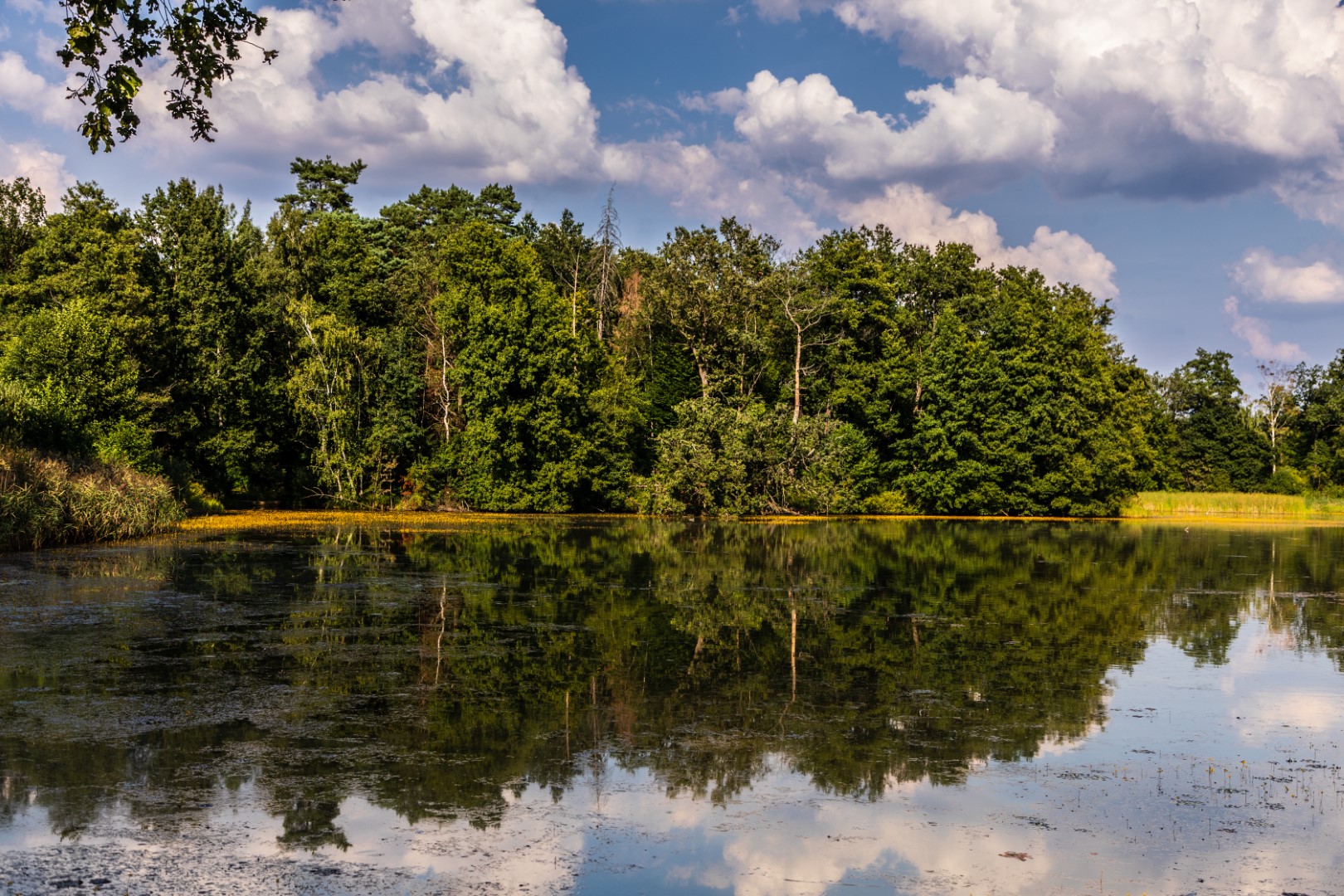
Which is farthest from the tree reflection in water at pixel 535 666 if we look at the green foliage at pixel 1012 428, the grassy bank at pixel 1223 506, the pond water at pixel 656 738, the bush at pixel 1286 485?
the bush at pixel 1286 485

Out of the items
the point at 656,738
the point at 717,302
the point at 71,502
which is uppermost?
the point at 717,302

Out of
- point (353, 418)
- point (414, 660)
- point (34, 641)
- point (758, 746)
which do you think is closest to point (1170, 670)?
point (758, 746)

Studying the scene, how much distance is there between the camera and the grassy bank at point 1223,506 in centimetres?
6284

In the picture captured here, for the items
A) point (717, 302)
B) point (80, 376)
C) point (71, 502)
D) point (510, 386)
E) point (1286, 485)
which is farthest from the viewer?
point (1286, 485)

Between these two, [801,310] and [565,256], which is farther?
[565,256]

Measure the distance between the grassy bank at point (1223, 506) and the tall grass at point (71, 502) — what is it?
165ft

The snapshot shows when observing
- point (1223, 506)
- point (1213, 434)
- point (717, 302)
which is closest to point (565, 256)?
point (717, 302)

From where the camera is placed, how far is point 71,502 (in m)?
28.1

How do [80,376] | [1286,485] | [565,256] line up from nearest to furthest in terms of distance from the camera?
[80,376] → [565,256] → [1286,485]

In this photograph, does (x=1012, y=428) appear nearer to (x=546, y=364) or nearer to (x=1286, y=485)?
(x=546, y=364)

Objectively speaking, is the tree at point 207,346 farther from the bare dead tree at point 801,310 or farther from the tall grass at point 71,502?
the bare dead tree at point 801,310

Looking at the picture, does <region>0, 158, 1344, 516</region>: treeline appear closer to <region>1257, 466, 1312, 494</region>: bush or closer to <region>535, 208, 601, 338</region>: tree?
<region>535, 208, 601, 338</region>: tree

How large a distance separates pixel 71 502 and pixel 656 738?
23611 mm

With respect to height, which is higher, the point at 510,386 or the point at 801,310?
the point at 801,310
